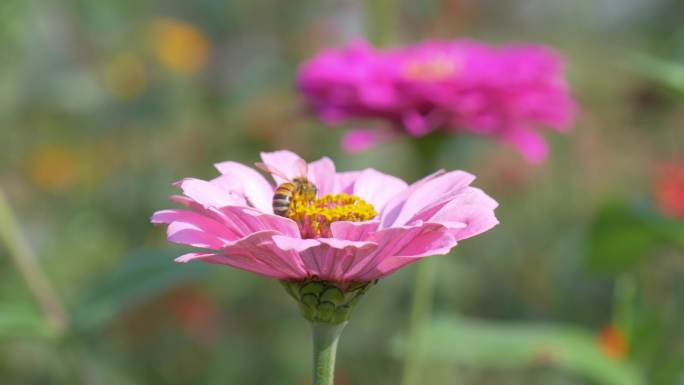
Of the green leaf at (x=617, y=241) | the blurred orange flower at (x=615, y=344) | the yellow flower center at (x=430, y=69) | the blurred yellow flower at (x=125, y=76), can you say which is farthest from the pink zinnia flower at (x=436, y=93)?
the blurred yellow flower at (x=125, y=76)

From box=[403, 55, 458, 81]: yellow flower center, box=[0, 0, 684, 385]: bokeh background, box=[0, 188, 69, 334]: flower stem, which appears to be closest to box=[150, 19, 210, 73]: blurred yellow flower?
box=[0, 0, 684, 385]: bokeh background

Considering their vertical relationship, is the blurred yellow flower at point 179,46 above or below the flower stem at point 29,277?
above

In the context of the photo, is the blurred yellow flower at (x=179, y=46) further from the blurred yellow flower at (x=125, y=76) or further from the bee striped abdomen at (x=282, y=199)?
the bee striped abdomen at (x=282, y=199)

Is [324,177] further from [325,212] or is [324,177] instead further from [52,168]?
[52,168]

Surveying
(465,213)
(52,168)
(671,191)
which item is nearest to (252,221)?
(465,213)

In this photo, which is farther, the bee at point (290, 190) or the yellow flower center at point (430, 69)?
the yellow flower center at point (430, 69)

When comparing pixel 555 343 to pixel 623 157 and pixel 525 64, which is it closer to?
pixel 525 64

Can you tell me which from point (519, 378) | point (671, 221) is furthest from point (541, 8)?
point (671, 221)

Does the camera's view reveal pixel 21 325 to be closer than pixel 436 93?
Yes
